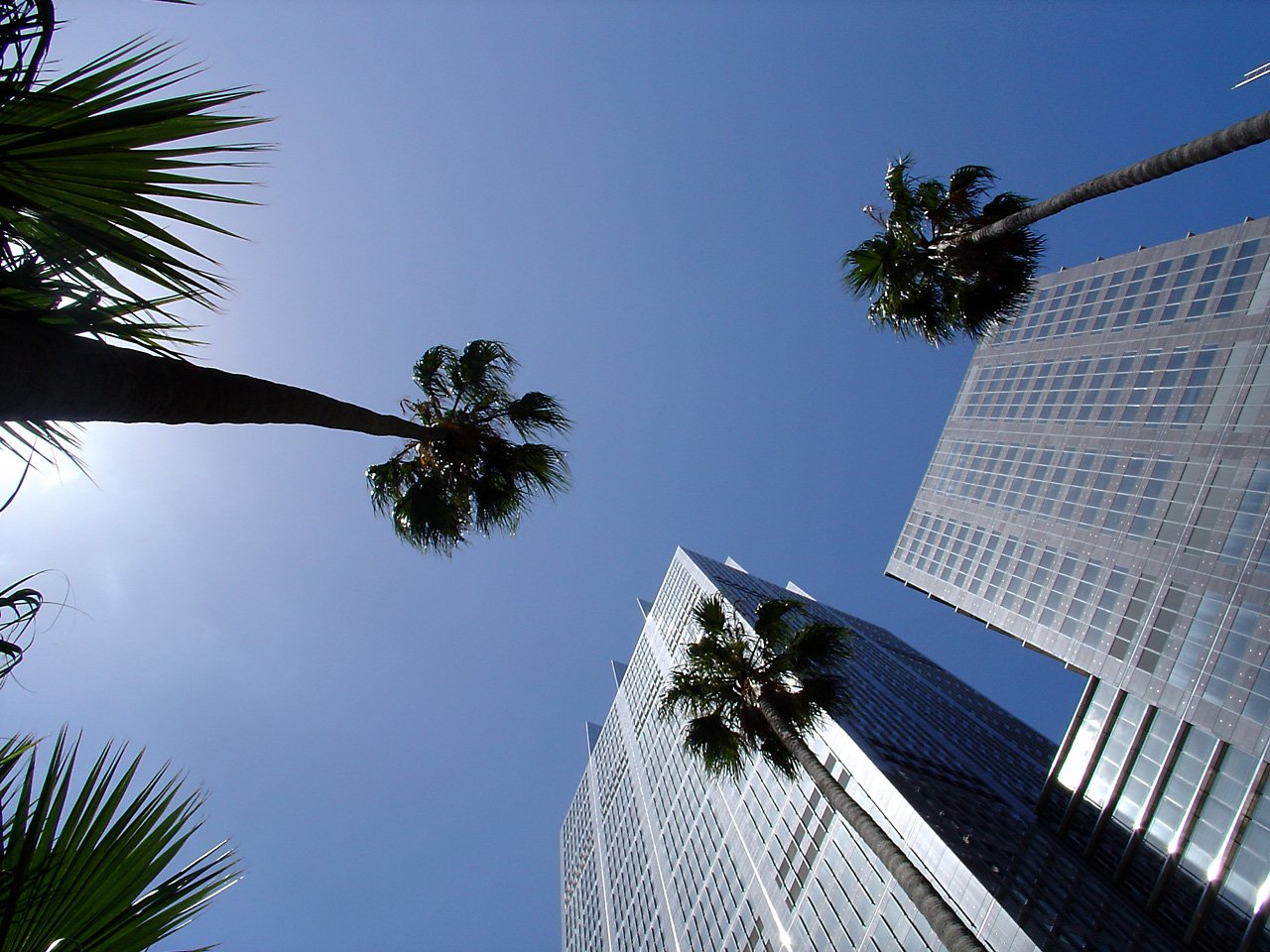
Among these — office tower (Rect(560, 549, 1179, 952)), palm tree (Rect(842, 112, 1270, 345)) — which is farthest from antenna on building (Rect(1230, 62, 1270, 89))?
office tower (Rect(560, 549, 1179, 952))

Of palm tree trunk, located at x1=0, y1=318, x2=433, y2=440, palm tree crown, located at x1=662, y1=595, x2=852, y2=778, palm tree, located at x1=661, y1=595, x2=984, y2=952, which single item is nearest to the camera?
palm tree trunk, located at x1=0, y1=318, x2=433, y2=440

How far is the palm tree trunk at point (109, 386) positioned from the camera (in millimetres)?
A: 3467

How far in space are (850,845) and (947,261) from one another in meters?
28.1

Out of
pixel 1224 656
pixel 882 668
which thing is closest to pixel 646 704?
pixel 882 668

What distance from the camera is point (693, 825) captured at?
54344 millimetres

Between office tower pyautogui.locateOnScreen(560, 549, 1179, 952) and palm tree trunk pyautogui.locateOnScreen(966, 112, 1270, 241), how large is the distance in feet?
75.7

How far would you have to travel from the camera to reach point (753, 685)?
738 inches

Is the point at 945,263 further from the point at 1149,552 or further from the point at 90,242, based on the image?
the point at 1149,552

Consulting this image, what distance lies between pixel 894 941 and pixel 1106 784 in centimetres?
1863

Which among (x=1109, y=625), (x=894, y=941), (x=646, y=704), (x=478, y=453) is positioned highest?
(x=1109, y=625)

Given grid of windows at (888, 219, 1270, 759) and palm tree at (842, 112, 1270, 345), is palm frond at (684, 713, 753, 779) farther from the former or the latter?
grid of windows at (888, 219, 1270, 759)

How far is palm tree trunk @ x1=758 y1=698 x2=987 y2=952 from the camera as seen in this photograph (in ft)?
31.1

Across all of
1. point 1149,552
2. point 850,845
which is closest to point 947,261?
point 850,845

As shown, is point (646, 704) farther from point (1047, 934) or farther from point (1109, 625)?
point (1047, 934)
